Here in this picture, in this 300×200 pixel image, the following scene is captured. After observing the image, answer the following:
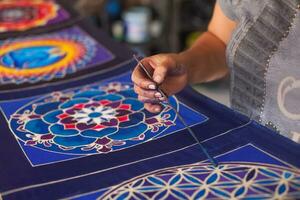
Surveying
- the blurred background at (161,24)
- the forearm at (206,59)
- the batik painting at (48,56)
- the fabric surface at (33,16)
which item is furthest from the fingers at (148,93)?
the blurred background at (161,24)

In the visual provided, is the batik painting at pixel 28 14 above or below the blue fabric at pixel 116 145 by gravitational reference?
below

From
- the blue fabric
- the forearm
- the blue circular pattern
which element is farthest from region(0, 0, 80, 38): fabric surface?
the forearm

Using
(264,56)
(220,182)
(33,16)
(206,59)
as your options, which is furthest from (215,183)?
(33,16)

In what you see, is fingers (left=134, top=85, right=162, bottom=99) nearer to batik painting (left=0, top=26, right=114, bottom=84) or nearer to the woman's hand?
the woman's hand

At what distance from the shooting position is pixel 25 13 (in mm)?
1416

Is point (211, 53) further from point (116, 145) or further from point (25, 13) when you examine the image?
point (25, 13)

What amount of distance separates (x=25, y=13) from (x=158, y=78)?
75 centimetres

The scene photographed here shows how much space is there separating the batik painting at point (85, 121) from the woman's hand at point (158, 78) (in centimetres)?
3

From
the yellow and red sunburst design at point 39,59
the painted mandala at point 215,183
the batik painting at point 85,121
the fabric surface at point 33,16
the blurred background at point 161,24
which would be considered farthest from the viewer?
the blurred background at point 161,24

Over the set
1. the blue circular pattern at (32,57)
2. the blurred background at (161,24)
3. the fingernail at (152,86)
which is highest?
the fingernail at (152,86)

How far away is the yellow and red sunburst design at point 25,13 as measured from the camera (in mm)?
1326

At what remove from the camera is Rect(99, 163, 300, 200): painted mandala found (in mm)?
617

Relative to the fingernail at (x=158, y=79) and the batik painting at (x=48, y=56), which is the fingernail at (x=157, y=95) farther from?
the batik painting at (x=48, y=56)

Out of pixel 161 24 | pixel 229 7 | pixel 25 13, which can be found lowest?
pixel 161 24
